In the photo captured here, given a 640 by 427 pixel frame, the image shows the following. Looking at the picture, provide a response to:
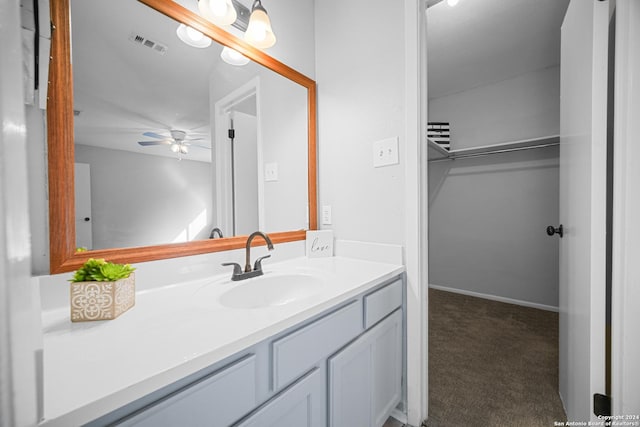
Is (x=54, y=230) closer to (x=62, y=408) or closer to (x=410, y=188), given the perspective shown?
(x=62, y=408)

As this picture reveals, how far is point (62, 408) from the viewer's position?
38cm

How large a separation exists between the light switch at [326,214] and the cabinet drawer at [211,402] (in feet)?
3.40

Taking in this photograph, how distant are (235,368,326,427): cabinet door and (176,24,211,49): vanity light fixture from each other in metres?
1.37

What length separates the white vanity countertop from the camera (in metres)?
0.42

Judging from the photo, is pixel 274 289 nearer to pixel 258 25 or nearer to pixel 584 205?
pixel 258 25

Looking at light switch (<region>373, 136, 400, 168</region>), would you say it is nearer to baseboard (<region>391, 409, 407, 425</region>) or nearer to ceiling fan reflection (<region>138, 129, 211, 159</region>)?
ceiling fan reflection (<region>138, 129, 211, 159</region>)

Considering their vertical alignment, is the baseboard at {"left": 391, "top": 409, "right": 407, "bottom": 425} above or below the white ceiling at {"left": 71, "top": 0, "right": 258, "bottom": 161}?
below

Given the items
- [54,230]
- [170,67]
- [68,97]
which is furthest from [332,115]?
[54,230]

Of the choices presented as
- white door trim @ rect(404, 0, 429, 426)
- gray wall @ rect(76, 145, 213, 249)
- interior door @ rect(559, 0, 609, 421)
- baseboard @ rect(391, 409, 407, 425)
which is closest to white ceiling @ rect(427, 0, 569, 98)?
interior door @ rect(559, 0, 609, 421)

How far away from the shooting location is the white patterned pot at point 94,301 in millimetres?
677

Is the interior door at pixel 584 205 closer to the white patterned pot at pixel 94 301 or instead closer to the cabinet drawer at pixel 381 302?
the cabinet drawer at pixel 381 302

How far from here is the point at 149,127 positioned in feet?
3.30

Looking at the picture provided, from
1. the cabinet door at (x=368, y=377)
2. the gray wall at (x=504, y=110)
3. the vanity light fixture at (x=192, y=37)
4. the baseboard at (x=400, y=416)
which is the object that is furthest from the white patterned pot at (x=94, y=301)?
the gray wall at (x=504, y=110)

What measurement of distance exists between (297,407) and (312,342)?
0.18 meters
